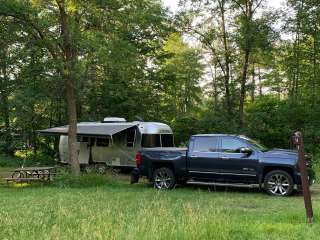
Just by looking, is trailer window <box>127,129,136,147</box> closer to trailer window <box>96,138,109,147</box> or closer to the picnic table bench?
trailer window <box>96,138,109,147</box>

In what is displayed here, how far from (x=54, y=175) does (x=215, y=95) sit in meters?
14.4

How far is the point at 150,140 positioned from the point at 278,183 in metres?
8.29

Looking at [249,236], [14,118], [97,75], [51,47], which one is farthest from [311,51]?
[249,236]

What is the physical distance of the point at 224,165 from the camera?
14.8 metres

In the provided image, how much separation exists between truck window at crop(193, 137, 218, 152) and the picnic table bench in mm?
5433

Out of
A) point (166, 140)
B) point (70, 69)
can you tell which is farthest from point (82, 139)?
point (70, 69)

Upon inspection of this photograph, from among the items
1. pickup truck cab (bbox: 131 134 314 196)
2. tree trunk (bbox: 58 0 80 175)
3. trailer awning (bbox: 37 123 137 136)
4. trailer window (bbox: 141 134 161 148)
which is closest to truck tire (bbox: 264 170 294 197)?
pickup truck cab (bbox: 131 134 314 196)

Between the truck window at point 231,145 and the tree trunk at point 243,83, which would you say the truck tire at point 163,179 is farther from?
the tree trunk at point 243,83

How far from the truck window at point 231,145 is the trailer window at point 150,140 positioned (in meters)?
6.70

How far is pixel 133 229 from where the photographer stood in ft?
20.3

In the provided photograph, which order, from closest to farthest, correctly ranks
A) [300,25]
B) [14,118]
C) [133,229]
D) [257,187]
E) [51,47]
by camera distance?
[133,229]
[257,187]
[51,47]
[300,25]
[14,118]

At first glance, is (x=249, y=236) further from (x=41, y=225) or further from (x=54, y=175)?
(x=54, y=175)

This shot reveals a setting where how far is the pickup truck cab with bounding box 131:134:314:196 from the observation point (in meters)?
14.1

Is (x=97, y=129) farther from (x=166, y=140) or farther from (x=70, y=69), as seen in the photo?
(x=70, y=69)
